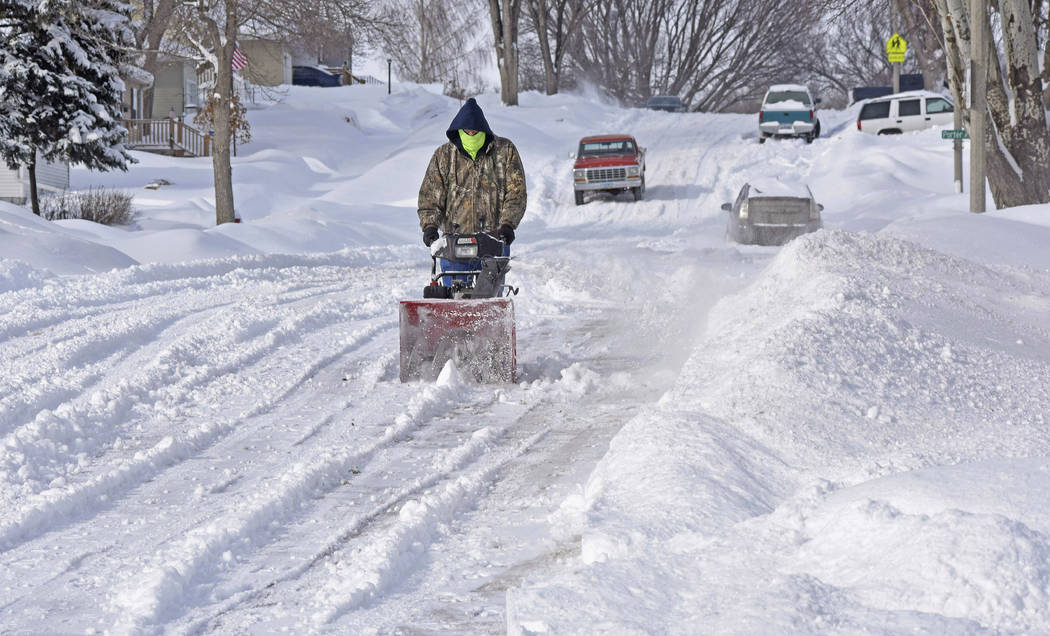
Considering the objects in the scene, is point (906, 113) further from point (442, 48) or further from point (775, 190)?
point (442, 48)

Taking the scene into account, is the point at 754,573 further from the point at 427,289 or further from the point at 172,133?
the point at 172,133

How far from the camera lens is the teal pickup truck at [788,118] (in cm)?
3409

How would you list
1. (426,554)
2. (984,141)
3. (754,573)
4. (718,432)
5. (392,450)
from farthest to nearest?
(984,141), (392,450), (718,432), (426,554), (754,573)

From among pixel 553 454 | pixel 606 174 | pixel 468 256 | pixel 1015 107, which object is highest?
pixel 1015 107

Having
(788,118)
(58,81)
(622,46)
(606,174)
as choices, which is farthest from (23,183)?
(622,46)

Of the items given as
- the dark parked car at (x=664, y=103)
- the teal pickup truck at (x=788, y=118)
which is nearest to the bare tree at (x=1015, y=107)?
the teal pickup truck at (x=788, y=118)

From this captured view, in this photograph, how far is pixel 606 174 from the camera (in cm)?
2608

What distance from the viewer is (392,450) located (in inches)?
243

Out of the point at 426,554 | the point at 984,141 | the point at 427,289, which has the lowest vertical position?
the point at 426,554

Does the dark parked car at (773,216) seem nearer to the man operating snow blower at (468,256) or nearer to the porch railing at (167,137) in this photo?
the man operating snow blower at (468,256)

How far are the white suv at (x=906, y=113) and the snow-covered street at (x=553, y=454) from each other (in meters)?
21.6

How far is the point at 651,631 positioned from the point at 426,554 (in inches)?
51.0

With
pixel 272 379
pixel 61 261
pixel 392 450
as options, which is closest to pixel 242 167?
pixel 61 261

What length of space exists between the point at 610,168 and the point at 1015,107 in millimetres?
10513
